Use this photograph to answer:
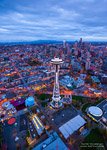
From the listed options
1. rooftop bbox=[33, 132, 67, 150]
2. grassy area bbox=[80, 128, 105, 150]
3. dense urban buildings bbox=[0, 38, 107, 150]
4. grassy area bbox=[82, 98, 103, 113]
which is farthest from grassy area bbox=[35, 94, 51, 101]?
grassy area bbox=[80, 128, 105, 150]

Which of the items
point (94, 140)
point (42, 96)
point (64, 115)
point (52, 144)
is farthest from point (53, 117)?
point (94, 140)

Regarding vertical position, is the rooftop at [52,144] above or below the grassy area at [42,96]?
below

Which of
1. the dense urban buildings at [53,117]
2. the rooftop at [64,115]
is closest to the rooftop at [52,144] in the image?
the dense urban buildings at [53,117]

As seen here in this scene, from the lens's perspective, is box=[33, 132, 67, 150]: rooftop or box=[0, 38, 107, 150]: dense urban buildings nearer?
box=[33, 132, 67, 150]: rooftop

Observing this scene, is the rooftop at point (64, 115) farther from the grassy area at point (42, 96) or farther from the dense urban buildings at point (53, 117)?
the grassy area at point (42, 96)

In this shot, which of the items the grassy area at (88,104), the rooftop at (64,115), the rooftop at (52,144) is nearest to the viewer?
the rooftop at (52,144)

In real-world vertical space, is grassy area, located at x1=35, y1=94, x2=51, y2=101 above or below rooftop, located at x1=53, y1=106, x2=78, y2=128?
above

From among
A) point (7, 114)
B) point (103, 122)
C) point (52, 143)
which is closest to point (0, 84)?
point (7, 114)

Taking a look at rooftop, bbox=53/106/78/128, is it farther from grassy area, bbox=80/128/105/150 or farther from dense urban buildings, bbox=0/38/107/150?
grassy area, bbox=80/128/105/150

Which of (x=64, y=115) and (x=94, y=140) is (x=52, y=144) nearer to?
(x=94, y=140)
